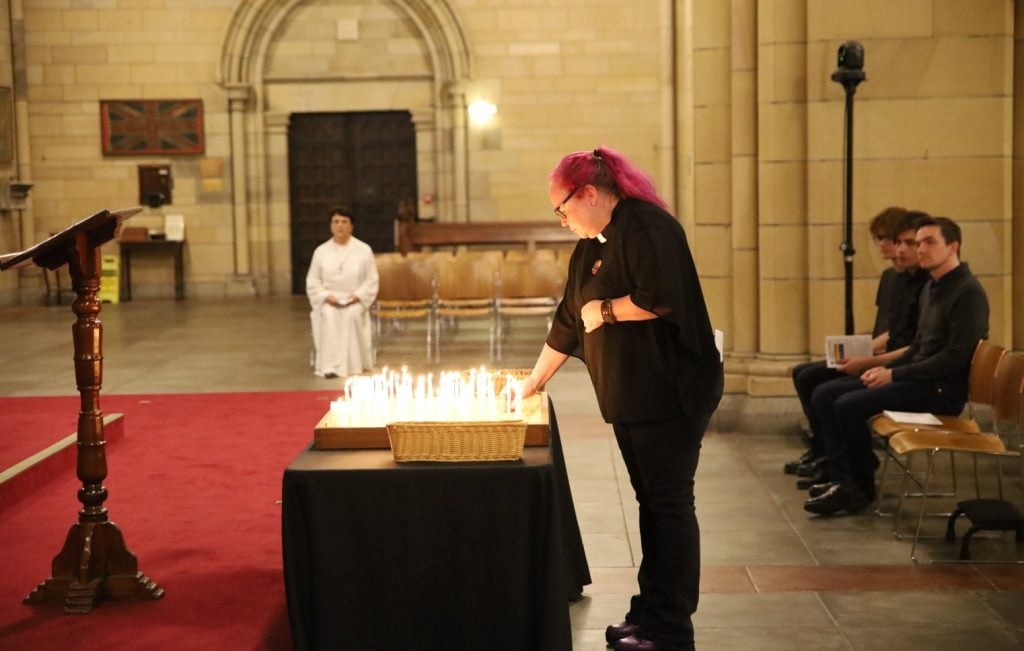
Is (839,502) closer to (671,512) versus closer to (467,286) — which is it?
(671,512)

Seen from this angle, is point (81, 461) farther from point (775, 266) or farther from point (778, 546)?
point (775, 266)

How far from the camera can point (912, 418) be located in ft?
18.3

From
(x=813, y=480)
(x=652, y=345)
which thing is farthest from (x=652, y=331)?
(x=813, y=480)

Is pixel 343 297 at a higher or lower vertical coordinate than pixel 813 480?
higher

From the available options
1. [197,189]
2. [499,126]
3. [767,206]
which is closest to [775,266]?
[767,206]

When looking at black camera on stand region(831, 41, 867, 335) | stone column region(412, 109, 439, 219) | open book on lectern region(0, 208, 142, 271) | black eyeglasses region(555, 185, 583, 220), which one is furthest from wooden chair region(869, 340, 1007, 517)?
stone column region(412, 109, 439, 219)

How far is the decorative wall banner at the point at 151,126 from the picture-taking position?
1791cm

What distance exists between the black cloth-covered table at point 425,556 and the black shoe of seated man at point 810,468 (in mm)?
3017

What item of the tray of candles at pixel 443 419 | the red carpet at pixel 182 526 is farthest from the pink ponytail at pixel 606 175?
the red carpet at pixel 182 526

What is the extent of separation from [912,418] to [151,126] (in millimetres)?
14284

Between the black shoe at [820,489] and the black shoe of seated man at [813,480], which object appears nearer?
the black shoe at [820,489]

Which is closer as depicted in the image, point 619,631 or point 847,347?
point 619,631

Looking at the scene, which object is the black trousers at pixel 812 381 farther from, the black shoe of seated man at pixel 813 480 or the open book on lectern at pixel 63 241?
the open book on lectern at pixel 63 241

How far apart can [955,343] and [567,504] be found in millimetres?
2171
